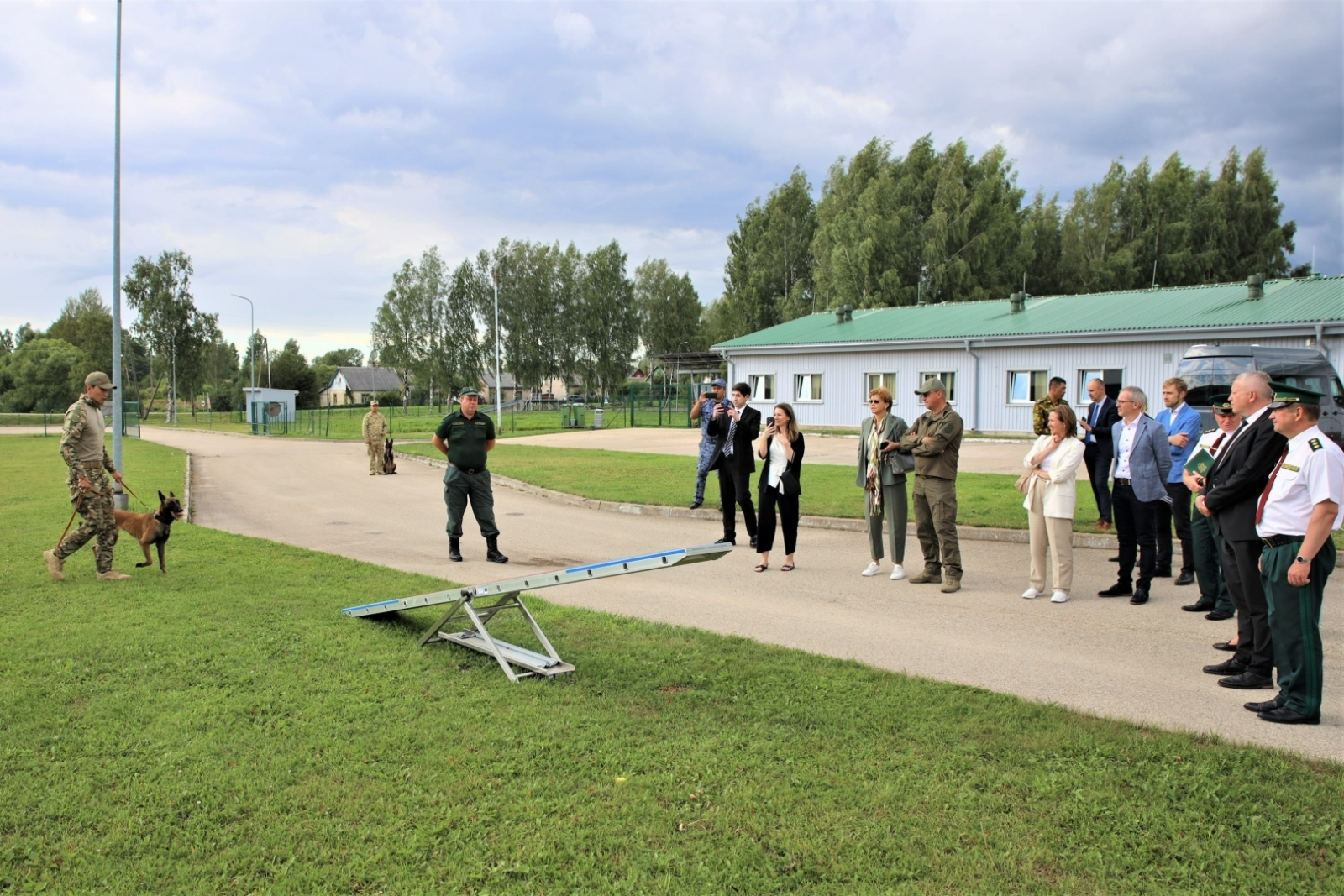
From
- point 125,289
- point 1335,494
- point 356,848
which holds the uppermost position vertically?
point 125,289

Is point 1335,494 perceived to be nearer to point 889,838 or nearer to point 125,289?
point 889,838

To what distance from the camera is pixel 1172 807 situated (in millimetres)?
3754

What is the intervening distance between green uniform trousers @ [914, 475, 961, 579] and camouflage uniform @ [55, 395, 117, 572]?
7.70 metres

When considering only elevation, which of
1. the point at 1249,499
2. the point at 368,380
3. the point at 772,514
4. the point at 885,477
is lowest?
the point at 772,514

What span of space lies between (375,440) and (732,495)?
43.5 feet

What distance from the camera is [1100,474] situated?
10.8m

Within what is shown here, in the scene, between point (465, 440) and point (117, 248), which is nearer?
point (465, 440)

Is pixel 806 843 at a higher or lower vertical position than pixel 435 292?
lower

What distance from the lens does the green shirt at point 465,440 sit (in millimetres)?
10250

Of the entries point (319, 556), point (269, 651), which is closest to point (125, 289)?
point (319, 556)

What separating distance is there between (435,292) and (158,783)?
238ft

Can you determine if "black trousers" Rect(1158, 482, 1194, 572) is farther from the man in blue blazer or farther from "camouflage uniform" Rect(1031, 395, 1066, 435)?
"camouflage uniform" Rect(1031, 395, 1066, 435)

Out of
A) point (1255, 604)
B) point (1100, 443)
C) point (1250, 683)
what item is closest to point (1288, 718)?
point (1250, 683)

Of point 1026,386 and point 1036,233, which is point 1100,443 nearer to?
point 1026,386
